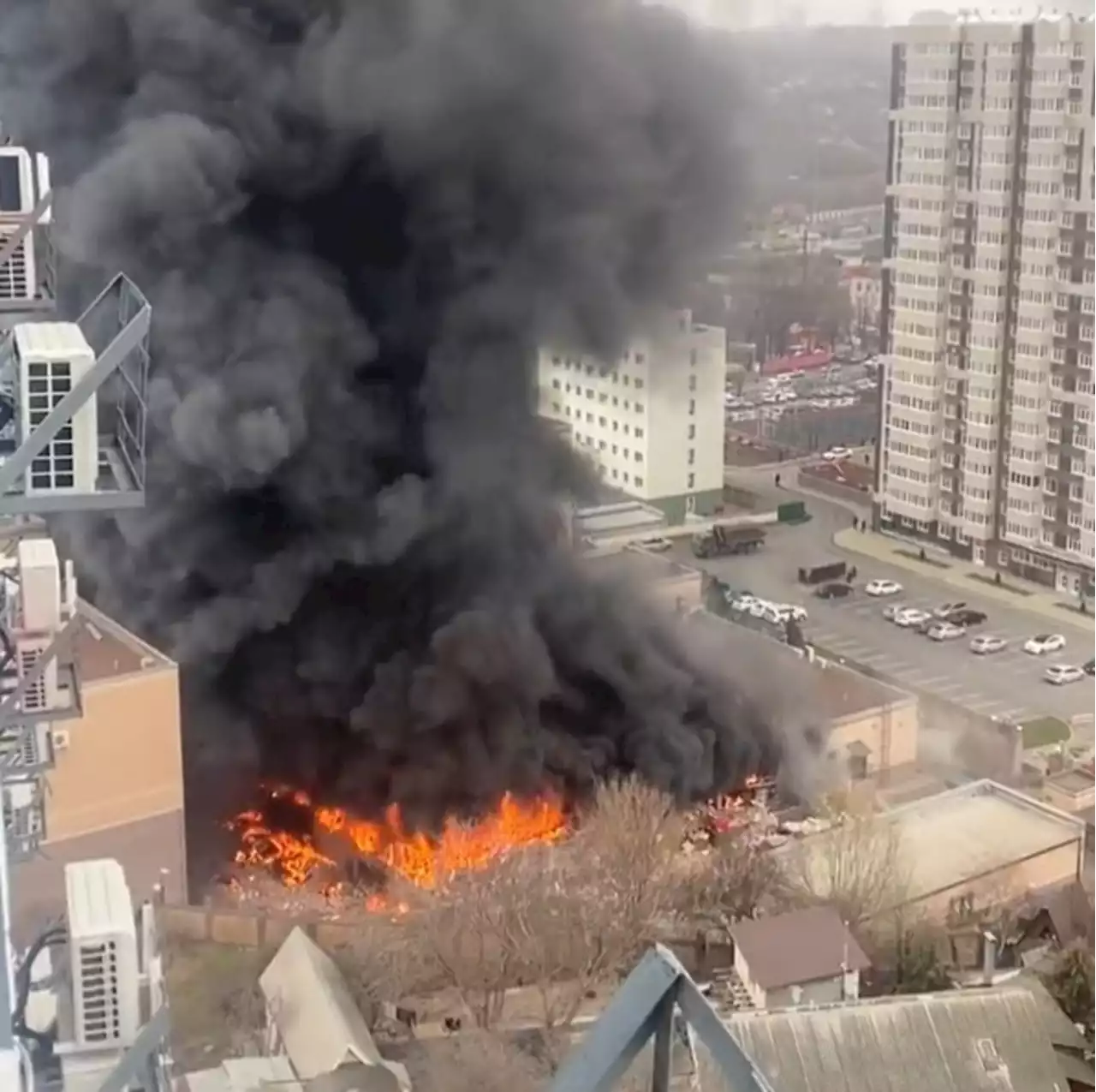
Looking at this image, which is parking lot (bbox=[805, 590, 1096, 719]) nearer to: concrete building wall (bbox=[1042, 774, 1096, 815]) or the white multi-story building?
concrete building wall (bbox=[1042, 774, 1096, 815])

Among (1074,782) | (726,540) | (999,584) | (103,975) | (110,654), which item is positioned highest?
(103,975)

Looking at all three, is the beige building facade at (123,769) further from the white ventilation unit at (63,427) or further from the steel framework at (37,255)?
the white ventilation unit at (63,427)

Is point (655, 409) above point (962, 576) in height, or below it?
above

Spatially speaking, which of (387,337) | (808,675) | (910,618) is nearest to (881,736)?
(808,675)

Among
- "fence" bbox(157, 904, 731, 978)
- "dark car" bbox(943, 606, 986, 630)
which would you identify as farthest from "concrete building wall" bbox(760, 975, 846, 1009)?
"dark car" bbox(943, 606, 986, 630)

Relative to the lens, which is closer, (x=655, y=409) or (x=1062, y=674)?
(x=655, y=409)

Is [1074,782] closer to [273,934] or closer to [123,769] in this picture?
[273,934]
